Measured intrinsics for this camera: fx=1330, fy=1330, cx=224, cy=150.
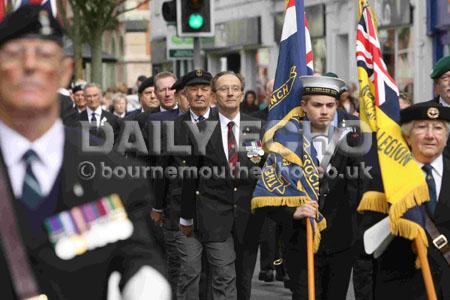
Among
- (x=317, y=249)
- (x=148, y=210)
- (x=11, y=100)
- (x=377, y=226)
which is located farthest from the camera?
(x=317, y=249)

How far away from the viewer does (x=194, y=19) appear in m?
15.7

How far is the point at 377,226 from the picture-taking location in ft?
24.6

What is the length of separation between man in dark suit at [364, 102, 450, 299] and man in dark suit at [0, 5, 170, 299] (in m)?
3.63

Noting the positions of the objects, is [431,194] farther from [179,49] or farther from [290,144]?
[179,49]

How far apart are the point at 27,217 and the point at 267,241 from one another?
833 centimetres

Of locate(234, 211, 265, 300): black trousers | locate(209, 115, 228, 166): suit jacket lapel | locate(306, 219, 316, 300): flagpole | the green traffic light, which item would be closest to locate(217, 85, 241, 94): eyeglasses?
locate(209, 115, 228, 166): suit jacket lapel

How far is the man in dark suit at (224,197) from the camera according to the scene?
10328mm

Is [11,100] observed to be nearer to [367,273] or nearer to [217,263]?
[217,263]

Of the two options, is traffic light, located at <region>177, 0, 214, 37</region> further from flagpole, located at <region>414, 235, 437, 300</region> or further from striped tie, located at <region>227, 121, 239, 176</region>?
flagpole, located at <region>414, 235, 437, 300</region>

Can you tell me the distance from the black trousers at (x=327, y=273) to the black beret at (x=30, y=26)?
520 cm

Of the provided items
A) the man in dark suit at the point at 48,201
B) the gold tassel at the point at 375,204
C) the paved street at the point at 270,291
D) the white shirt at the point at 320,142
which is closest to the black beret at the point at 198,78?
the paved street at the point at 270,291

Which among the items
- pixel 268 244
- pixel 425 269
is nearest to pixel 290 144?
pixel 425 269

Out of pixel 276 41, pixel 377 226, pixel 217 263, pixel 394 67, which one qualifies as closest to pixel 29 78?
pixel 377 226

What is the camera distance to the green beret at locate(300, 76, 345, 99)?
30.2 feet
